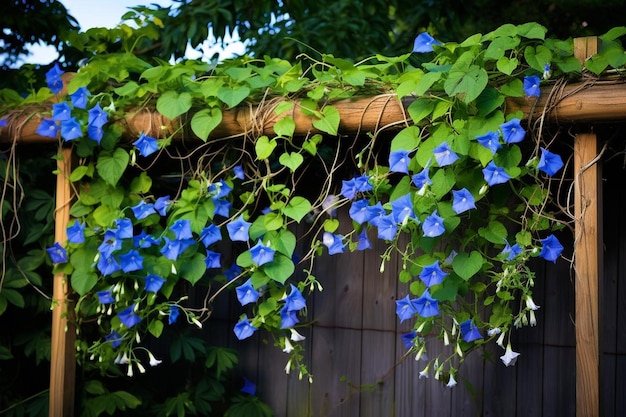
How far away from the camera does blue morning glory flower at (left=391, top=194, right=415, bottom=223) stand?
2.18m

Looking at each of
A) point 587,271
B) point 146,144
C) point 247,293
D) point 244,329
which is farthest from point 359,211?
point 146,144

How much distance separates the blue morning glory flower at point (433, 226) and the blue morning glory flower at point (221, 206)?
2.57ft

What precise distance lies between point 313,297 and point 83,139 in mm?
1226

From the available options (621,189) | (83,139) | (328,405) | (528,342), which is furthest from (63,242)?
(621,189)

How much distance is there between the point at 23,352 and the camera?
3484 millimetres

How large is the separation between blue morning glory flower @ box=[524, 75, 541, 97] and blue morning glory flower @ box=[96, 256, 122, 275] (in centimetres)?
149

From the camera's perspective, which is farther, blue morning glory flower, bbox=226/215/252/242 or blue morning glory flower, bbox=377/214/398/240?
blue morning glory flower, bbox=226/215/252/242

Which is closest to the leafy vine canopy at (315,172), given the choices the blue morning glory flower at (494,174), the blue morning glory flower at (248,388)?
the blue morning glory flower at (494,174)

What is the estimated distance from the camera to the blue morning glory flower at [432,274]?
2174 millimetres

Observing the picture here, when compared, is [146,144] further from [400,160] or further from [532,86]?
[532,86]

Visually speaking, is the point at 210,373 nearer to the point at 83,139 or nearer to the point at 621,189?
the point at 83,139

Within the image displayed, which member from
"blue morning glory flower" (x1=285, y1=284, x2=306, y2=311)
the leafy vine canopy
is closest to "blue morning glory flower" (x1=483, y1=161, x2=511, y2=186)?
the leafy vine canopy

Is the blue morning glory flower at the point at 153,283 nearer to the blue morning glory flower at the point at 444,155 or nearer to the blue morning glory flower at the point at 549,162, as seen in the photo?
the blue morning glory flower at the point at 444,155

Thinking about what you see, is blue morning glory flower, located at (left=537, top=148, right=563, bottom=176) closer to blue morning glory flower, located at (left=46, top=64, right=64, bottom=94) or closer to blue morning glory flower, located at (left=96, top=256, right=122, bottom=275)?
blue morning glory flower, located at (left=96, top=256, right=122, bottom=275)
